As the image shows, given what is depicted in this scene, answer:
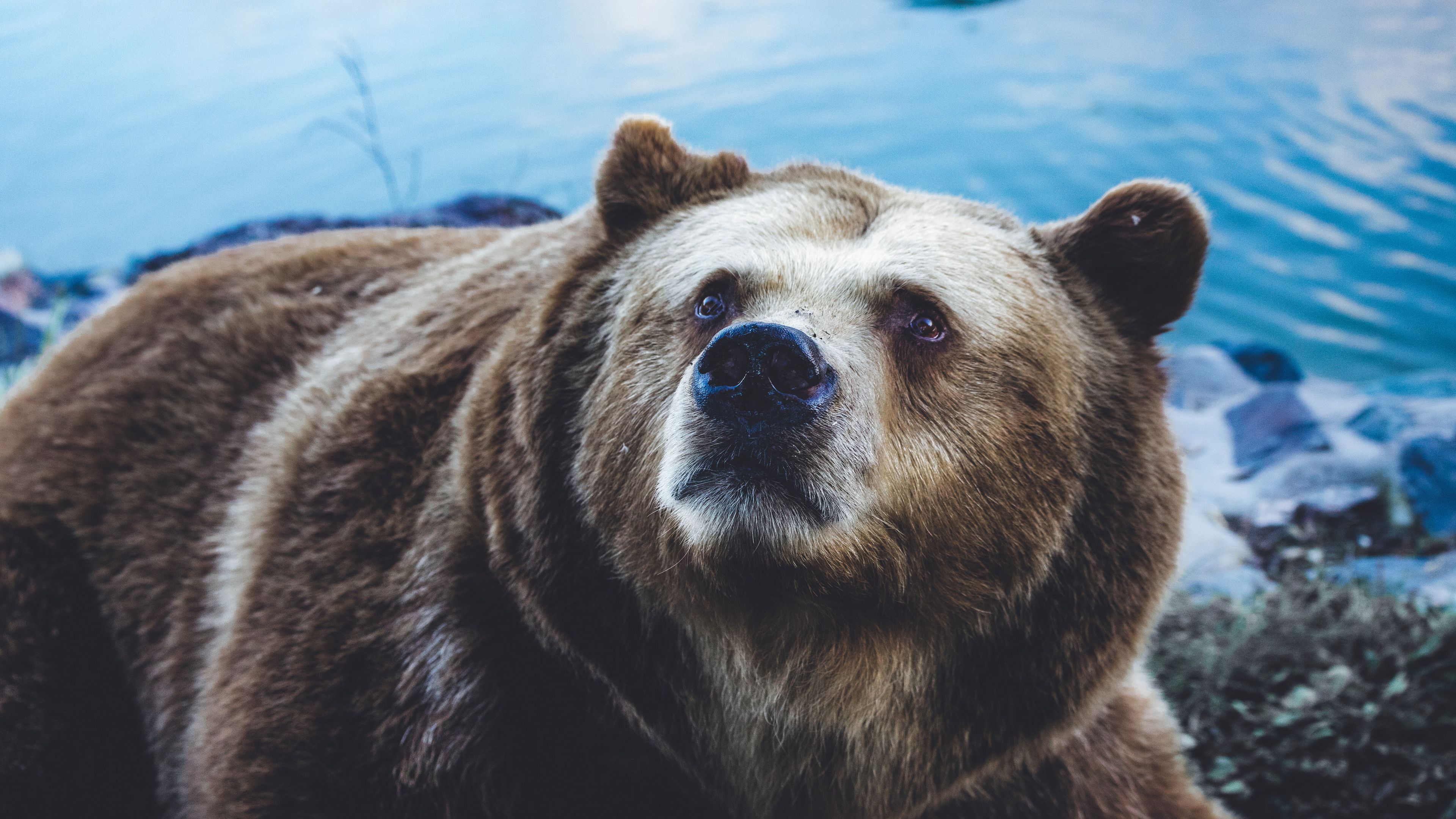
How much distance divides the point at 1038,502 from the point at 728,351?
825 mm

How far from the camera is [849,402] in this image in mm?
1789

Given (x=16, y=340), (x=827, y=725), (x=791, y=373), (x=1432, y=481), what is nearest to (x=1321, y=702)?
(x=1432, y=481)

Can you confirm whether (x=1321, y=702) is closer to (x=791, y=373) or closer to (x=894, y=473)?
(x=894, y=473)

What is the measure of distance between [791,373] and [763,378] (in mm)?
50

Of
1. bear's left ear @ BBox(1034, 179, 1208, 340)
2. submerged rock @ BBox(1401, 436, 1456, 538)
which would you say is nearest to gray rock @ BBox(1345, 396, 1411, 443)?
submerged rock @ BBox(1401, 436, 1456, 538)

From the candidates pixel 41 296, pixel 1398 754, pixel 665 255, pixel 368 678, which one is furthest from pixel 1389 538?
pixel 41 296

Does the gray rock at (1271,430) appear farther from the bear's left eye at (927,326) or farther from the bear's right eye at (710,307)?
the bear's right eye at (710,307)

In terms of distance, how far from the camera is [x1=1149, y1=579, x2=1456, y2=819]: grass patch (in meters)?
3.33

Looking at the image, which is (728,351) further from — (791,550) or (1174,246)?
(1174,246)

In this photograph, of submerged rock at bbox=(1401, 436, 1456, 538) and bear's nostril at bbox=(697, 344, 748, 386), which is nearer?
bear's nostril at bbox=(697, 344, 748, 386)

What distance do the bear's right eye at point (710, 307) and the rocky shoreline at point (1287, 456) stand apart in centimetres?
245

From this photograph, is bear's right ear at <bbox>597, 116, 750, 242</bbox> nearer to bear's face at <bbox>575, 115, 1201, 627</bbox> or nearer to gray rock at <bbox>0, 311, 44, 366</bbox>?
bear's face at <bbox>575, 115, 1201, 627</bbox>

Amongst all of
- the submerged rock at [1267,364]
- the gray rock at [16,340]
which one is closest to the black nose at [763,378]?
the submerged rock at [1267,364]

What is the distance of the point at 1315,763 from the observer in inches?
134
